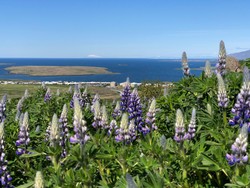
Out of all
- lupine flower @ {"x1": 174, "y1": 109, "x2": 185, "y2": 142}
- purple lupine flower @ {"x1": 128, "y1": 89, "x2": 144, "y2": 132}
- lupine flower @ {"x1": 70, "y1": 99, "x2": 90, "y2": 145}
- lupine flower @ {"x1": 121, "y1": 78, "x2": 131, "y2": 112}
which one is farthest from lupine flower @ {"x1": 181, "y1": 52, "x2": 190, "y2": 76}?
lupine flower @ {"x1": 70, "y1": 99, "x2": 90, "y2": 145}

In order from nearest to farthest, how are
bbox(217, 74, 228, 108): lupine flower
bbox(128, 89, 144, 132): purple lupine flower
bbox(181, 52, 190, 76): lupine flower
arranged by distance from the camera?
1. bbox(217, 74, 228, 108): lupine flower
2. bbox(128, 89, 144, 132): purple lupine flower
3. bbox(181, 52, 190, 76): lupine flower

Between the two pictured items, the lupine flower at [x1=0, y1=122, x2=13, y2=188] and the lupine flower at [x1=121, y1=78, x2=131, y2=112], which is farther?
the lupine flower at [x1=121, y1=78, x2=131, y2=112]

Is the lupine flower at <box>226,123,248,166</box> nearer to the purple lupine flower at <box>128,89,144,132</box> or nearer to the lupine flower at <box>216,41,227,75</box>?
the lupine flower at <box>216,41,227,75</box>

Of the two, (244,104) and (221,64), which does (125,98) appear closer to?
(221,64)

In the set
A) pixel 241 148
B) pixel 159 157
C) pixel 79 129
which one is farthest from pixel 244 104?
pixel 79 129

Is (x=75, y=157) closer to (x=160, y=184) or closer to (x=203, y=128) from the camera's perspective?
(x=160, y=184)

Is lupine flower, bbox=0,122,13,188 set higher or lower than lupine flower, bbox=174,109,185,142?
lower

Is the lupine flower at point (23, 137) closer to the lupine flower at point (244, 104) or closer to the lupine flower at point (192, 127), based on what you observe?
the lupine flower at point (192, 127)

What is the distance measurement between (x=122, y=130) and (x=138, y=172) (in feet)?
1.81

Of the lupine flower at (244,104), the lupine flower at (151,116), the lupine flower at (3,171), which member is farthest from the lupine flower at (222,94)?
the lupine flower at (3,171)

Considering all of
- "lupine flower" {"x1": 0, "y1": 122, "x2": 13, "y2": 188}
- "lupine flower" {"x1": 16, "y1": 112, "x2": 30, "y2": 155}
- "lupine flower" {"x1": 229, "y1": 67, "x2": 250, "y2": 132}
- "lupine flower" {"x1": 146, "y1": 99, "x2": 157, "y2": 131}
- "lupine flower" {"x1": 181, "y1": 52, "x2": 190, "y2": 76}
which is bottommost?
"lupine flower" {"x1": 0, "y1": 122, "x2": 13, "y2": 188}

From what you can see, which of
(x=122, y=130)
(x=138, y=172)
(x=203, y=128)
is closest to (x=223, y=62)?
(x=203, y=128)

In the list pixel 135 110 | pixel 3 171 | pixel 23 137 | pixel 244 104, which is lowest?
pixel 3 171

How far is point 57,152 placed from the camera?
3.57 m
